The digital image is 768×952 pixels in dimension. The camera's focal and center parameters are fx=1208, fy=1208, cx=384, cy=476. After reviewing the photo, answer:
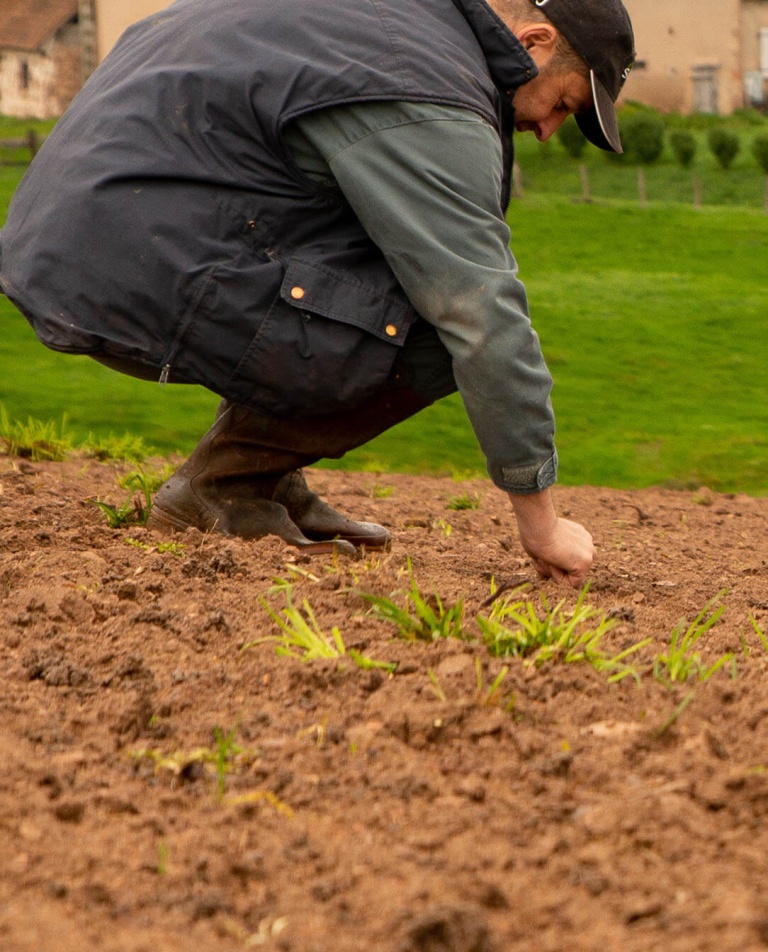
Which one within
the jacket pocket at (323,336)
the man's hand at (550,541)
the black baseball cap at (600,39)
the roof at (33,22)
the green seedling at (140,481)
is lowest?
the roof at (33,22)

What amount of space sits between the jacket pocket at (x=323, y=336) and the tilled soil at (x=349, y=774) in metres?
0.43

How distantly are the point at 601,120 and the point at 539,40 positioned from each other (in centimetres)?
25

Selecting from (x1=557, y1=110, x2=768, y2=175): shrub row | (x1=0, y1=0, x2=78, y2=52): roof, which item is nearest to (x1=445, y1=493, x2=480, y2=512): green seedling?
(x1=557, y1=110, x2=768, y2=175): shrub row

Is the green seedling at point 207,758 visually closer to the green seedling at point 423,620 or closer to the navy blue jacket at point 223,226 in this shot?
the green seedling at point 423,620

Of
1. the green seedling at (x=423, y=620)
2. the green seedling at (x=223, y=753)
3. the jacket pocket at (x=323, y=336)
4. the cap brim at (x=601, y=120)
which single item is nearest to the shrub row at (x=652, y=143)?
the cap brim at (x=601, y=120)

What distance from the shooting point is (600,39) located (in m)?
2.83

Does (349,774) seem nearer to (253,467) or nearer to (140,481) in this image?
(253,467)

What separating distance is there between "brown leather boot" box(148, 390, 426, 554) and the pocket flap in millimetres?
306

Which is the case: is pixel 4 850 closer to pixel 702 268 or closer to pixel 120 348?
pixel 120 348

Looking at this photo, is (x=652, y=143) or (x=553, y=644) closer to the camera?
(x=553, y=644)

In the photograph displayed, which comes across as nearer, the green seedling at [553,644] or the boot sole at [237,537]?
the green seedling at [553,644]

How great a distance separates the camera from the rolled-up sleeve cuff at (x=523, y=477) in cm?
265

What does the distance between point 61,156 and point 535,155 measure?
1890cm

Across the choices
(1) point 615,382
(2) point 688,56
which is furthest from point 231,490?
(2) point 688,56
